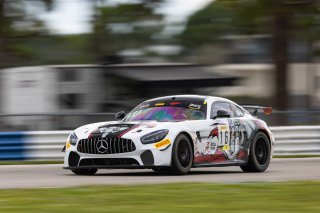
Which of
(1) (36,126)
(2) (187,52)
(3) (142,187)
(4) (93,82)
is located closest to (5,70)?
(4) (93,82)

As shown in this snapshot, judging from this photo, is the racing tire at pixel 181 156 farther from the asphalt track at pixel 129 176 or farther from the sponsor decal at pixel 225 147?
the sponsor decal at pixel 225 147

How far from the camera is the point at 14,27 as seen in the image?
27.3 metres

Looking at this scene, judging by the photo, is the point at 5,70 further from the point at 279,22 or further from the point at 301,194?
the point at 301,194

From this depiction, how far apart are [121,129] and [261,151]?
313 centimetres

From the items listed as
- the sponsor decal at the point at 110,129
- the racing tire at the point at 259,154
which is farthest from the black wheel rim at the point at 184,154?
the racing tire at the point at 259,154

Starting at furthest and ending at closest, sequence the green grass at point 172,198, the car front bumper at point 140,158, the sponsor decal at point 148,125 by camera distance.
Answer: the sponsor decal at point 148,125 → the car front bumper at point 140,158 → the green grass at point 172,198

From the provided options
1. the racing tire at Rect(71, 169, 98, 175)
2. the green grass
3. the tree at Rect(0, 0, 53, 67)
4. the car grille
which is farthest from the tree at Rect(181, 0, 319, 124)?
the green grass

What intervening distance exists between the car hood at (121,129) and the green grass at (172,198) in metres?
2.20

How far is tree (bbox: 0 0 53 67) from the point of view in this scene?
26609 millimetres

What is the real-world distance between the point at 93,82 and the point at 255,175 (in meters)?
13.2

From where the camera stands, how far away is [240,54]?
36.7 meters

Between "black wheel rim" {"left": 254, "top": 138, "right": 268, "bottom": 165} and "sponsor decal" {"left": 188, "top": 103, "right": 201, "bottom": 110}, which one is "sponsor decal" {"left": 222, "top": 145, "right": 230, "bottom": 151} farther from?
"black wheel rim" {"left": 254, "top": 138, "right": 268, "bottom": 165}

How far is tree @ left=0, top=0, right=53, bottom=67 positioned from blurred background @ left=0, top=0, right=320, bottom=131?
0.03 m

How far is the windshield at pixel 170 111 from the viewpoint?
13.7 metres
